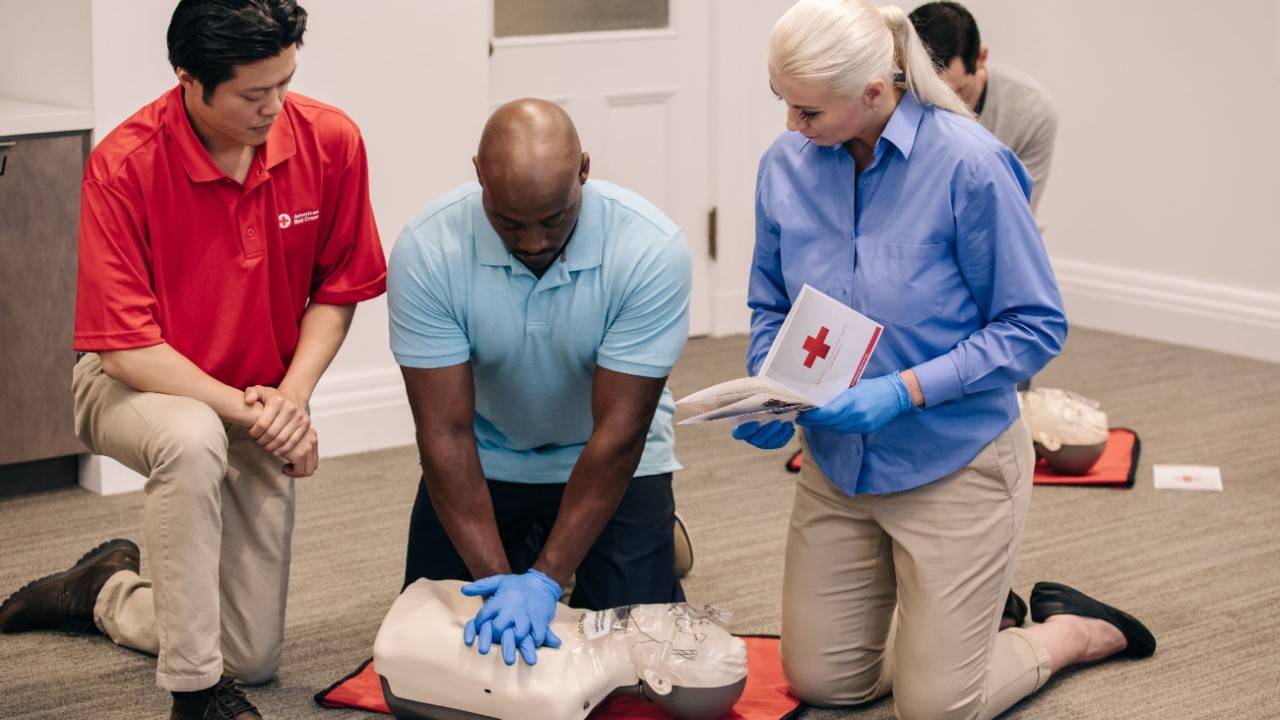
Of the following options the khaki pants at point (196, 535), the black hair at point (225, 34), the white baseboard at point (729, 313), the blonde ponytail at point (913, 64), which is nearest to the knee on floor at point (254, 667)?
the khaki pants at point (196, 535)

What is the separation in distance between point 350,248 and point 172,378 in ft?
1.25

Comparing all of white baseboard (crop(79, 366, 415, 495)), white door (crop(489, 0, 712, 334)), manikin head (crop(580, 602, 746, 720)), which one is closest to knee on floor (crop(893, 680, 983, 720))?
manikin head (crop(580, 602, 746, 720))

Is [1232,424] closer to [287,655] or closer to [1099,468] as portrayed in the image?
[1099,468]

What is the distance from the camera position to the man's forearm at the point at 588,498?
219 cm

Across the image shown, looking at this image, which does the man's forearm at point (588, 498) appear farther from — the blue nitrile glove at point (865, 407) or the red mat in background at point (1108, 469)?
the red mat in background at point (1108, 469)

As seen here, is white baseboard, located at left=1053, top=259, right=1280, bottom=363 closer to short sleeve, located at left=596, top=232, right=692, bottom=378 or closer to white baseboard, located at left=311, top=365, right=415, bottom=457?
white baseboard, located at left=311, top=365, right=415, bottom=457

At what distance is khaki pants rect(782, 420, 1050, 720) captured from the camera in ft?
7.34

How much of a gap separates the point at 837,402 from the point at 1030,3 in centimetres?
332

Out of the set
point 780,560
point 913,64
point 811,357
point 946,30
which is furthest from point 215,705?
point 946,30

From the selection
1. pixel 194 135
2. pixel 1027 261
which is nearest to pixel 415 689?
pixel 194 135

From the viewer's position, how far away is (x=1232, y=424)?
12.8 feet

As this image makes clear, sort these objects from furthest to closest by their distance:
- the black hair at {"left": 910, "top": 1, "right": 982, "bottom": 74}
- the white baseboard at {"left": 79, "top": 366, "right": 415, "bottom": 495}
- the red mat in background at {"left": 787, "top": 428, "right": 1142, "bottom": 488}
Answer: the white baseboard at {"left": 79, "top": 366, "right": 415, "bottom": 495} → the red mat in background at {"left": 787, "top": 428, "right": 1142, "bottom": 488} → the black hair at {"left": 910, "top": 1, "right": 982, "bottom": 74}

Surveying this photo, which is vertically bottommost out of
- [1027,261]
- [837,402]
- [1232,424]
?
[1232,424]

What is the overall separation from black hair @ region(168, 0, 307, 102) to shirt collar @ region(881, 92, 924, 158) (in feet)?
2.78
